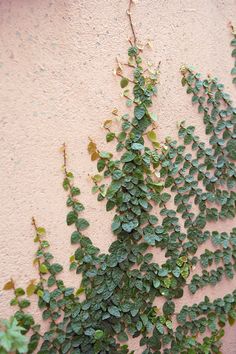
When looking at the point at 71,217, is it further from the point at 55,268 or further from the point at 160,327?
the point at 160,327

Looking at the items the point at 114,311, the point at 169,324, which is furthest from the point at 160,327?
the point at 114,311

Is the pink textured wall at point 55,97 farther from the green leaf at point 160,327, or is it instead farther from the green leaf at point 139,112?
the green leaf at point 160,327

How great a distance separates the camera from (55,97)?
6.88 feet

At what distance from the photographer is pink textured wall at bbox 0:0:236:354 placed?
1.98 m

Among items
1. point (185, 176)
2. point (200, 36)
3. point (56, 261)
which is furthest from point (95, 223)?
point (200, 36)

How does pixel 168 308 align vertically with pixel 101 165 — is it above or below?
below

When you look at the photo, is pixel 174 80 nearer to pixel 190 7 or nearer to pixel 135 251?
pixel 190 7

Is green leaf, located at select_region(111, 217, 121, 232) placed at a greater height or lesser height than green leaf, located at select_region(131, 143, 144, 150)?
lesser

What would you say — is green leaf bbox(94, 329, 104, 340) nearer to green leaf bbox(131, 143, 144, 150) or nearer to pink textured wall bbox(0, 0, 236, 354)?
pink textured wall bbox(0, 0, 236, 354)

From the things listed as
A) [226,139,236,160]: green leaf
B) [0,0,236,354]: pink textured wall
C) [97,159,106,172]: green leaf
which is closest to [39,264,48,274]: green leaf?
[0,0,236,354]: pink textured wall

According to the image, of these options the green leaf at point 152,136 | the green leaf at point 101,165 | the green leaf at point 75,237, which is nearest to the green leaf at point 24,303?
the green leaf at point 75,237

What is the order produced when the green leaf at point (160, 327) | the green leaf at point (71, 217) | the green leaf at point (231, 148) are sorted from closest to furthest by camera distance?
1. the green leaf at point (71, 217)
2. the green leaf at point (160, 327)
3. the green leaf at point (231, 148)

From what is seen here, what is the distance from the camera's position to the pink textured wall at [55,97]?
198 cm

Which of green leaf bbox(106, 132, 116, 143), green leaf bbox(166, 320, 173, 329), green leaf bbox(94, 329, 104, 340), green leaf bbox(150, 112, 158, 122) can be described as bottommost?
green leaf bbox(166, 320, 173, 329)
